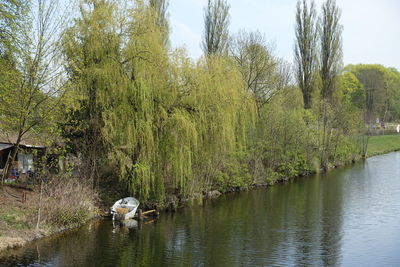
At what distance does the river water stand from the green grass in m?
31.8

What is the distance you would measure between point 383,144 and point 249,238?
51258 millimetres

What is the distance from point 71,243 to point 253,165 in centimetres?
1910

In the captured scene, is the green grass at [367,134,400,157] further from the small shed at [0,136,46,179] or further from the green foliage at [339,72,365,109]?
the small shed at [0,136,46,179]

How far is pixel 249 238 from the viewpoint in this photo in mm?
18266

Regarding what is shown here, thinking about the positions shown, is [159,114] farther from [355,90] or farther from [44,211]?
[355,90]

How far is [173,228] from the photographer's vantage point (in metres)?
20.0

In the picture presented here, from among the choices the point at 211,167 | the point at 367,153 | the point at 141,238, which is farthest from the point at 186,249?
the point at 367,153

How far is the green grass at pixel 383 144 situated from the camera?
189ft

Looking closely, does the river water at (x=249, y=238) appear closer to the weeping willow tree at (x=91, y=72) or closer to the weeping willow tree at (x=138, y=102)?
the weeping willow tree at (x=138, y=102)

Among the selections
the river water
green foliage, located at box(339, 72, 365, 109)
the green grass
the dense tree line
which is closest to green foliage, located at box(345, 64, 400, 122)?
green foliage, located at box(339, 72, 365, 109)

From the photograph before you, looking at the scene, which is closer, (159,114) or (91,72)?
(91,72)

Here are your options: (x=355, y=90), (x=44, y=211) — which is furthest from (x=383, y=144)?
(x=44, y=211)

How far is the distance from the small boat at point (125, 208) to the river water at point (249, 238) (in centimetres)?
58

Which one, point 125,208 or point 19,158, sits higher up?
point 19,158
